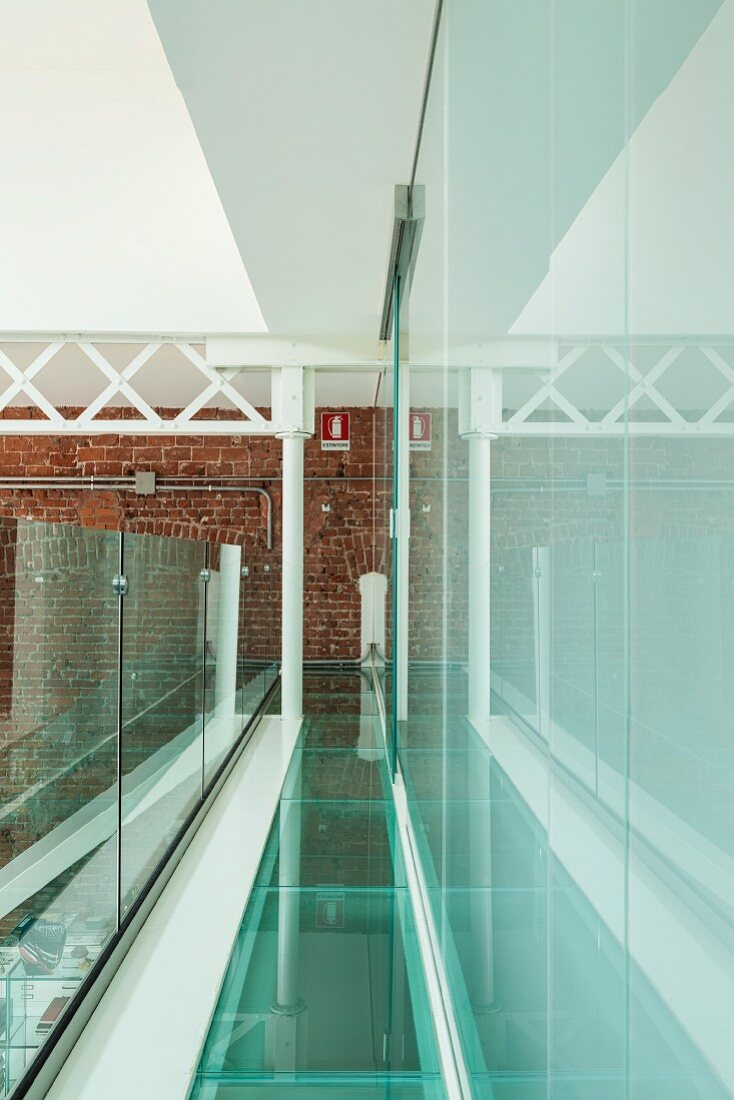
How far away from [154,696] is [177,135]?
368 cm

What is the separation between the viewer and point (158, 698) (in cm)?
320

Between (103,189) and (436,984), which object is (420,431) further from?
(103,189)

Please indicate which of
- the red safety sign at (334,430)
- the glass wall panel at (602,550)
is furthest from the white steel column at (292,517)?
the glass wall panel at (602,550)

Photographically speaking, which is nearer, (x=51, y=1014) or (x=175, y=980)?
(x=51, y=1014)

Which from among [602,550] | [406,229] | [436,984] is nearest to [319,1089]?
[436,984]

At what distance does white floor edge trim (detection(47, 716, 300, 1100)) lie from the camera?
1952mm

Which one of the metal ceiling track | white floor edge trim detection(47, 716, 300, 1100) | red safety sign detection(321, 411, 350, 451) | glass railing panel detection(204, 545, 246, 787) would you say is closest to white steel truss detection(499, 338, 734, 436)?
white floor edge trim detection(47, 716, 300, 1100)

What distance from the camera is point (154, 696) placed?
313cm

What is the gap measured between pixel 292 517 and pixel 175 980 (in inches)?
180

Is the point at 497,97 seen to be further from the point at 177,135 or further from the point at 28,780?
the point at 177,135

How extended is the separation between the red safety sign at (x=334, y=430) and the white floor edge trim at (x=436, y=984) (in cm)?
776

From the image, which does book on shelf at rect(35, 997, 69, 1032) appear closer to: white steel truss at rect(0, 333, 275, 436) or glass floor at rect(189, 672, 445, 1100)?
glass floor at rect(189, 672, 445, 1100)

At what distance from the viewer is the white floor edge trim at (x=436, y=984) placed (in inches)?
68.9

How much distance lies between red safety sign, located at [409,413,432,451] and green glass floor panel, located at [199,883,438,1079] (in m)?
1.47
